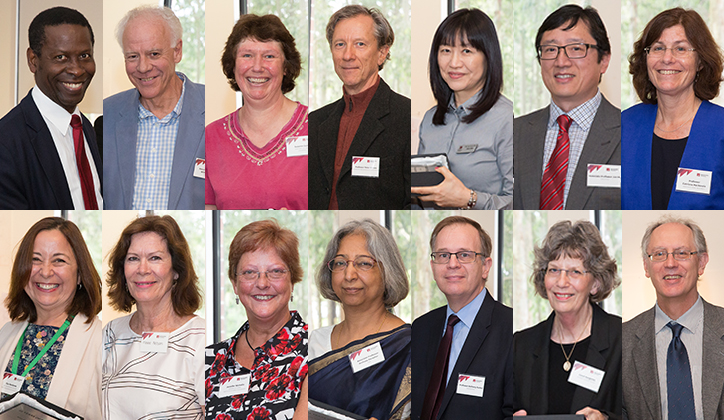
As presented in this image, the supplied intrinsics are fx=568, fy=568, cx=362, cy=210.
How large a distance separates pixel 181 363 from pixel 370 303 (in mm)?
1155

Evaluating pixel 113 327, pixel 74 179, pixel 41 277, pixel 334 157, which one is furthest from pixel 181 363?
pixel 334 157

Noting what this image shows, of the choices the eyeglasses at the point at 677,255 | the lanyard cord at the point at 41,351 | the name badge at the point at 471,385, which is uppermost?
the eyeglasses at the point at 677,255

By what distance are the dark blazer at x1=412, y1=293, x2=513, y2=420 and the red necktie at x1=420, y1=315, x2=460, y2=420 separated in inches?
1.0

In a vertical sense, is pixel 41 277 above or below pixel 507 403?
above

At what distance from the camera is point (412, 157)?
10.8 ft

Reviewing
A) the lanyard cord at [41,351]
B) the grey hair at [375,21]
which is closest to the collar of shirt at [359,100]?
the grey hair at [375,21]

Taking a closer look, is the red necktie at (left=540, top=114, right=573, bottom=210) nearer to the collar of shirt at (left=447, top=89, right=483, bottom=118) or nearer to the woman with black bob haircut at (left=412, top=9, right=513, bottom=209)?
the woman with black bob haircut at (left=412, top=9, right=513, bottom=209)

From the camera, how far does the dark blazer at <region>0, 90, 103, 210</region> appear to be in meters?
3.30

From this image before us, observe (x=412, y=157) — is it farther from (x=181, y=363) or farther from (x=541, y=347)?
(x=181, y=363)

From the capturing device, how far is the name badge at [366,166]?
3.28 m

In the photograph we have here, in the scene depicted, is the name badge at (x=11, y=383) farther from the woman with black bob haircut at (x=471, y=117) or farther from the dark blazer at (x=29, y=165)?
the woman with black bob haircut at (x=471, y=117)

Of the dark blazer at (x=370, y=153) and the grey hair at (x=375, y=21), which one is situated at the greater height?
the grey hair at (x=375, y=21)

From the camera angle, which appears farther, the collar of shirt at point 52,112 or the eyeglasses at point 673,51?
the collar of shirt at point 52,112

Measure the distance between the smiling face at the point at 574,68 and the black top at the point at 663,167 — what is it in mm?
503
